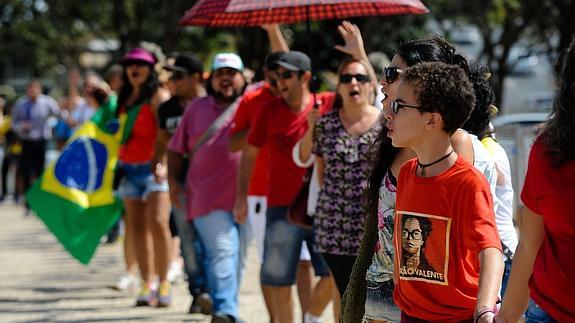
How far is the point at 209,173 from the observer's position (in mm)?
8359

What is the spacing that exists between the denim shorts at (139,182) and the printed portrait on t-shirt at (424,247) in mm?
5660

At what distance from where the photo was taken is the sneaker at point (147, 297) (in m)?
9.64

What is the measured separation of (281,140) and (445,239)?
3.28 metres

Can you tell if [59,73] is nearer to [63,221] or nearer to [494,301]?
[63,221]

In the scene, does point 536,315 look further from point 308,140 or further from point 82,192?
point 82,192

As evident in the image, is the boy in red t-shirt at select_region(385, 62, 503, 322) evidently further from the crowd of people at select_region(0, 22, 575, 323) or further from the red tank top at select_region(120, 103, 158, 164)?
the red tank top at select_region(120, 103, 158, 164)

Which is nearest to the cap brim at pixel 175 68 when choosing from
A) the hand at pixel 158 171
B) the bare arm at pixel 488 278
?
the hand at pixel 158 171

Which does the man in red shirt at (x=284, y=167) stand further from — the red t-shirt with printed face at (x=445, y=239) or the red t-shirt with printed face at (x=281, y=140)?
the red t-shirt with printed face at (x=445, y=239)

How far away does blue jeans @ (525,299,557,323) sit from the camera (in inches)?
140

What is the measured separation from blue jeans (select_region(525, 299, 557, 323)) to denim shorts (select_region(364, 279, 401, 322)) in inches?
40.3

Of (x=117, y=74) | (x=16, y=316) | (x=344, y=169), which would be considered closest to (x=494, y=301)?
(x=344, y=169)

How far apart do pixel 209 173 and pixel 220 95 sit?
551mm

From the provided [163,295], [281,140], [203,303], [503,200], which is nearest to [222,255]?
[203,303]

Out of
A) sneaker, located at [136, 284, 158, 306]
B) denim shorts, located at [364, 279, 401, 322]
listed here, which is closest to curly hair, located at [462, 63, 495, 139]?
denim shorts, located at [364, 279, 401, 322]
